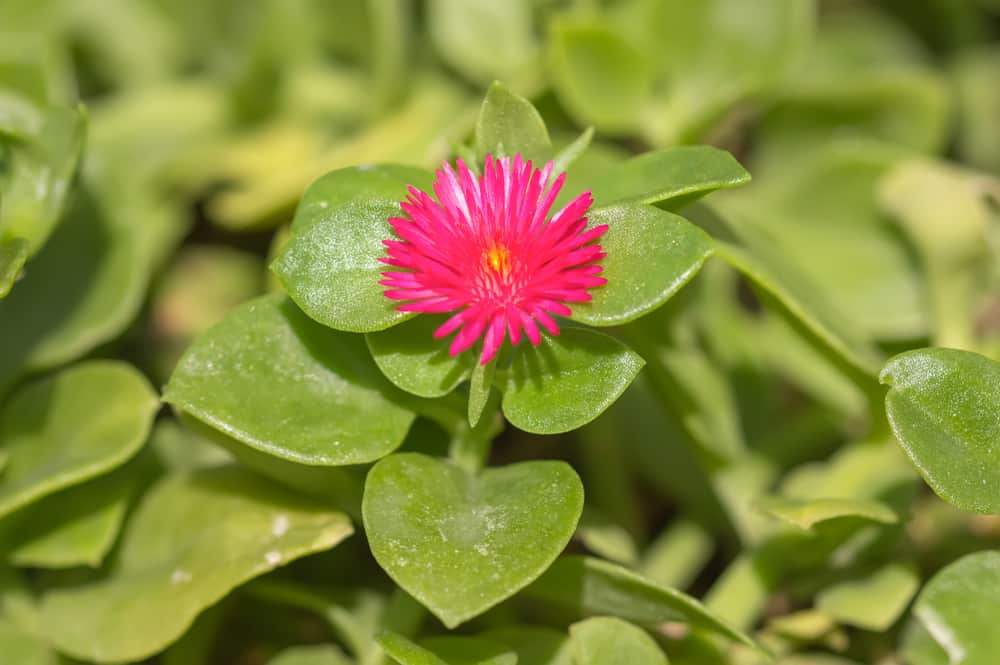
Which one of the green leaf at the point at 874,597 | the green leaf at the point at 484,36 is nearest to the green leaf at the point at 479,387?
the green leaf at the point at 874,597

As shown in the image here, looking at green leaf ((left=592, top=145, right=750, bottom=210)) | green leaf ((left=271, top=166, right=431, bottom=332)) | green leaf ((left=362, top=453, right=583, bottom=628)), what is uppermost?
green leaf ((left=592, top=145, right=750, bottom=210))

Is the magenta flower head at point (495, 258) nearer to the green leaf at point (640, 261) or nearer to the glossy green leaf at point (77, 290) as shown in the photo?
the green leaf at point (640, 261)

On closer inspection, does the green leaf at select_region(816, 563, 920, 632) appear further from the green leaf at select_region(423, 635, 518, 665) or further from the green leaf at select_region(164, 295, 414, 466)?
the green leaf at select_region(164, 295, 414, 466)

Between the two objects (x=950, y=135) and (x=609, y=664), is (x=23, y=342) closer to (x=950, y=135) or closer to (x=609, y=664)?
(x=609, y=664)

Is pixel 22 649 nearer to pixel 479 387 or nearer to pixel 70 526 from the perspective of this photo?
pixel 70 526

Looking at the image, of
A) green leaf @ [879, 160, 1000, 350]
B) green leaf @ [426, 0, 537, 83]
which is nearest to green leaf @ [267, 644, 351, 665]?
green leaf @ [879, 160, 1000, 350]

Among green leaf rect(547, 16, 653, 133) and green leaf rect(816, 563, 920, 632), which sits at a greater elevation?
green leaf rect(547, 16, 653, 133)

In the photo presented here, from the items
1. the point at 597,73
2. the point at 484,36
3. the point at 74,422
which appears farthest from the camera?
the point at 484,36

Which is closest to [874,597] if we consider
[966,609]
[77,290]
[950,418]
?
[966,609]
